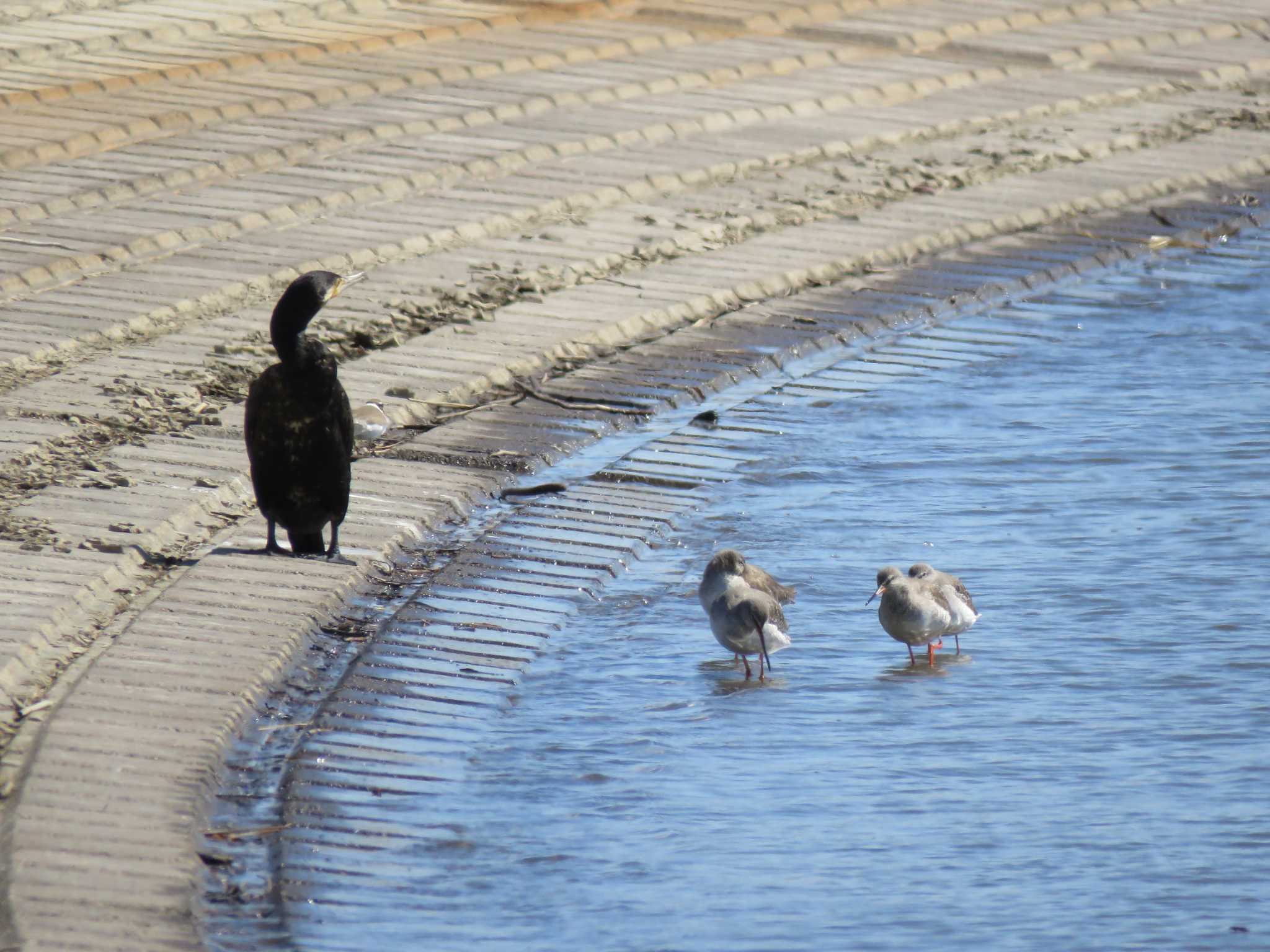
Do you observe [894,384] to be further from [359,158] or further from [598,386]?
[359,158]

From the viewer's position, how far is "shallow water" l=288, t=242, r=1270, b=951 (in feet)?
13.1

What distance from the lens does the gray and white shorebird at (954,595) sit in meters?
5.15

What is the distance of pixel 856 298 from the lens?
831 centimetres

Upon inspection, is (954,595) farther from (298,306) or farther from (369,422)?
(369,422)

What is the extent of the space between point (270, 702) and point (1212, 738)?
1.98 m

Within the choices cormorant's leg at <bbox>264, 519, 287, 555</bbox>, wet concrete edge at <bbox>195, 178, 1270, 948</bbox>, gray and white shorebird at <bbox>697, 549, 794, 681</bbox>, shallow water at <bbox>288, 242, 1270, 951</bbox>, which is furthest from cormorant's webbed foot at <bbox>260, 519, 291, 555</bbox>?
gray and white shorebird at <bbox>697, 549, 794, 681</bbox>

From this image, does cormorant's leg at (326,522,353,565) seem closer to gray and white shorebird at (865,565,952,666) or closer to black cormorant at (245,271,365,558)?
black cormorant at (245,271,365,558)

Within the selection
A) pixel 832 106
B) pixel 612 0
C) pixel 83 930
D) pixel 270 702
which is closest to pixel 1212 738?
pixel 270 702

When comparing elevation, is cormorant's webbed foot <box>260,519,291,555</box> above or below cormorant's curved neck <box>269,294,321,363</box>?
below

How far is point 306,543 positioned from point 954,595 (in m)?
1.60

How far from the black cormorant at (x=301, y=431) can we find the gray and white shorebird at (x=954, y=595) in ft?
4.65

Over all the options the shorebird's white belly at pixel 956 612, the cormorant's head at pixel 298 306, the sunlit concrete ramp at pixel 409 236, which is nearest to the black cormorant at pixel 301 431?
the cormorant's head at pixel 298 306

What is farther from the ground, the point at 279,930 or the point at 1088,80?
the point at 1088,80

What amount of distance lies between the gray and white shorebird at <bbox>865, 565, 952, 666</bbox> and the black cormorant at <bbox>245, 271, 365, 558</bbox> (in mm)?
1360
